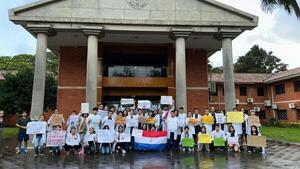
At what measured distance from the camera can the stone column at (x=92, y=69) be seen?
18281mm

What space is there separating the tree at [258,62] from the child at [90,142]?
63.4 meters

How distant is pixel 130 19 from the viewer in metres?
19.3

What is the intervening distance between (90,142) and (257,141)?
7.75 m

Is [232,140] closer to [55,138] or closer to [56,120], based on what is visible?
[55,138]

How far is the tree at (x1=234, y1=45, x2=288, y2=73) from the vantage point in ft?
237

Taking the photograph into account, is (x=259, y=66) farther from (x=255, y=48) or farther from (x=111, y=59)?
(x=111, y=59)

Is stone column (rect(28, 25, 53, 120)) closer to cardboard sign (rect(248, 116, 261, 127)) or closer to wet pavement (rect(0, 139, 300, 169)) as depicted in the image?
wet pavement (rect(0, 139, 300, 169))

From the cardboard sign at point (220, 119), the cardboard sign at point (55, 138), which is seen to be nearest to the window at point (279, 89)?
the cardboard sign at point (220, 119)

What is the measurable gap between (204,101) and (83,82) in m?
10.6

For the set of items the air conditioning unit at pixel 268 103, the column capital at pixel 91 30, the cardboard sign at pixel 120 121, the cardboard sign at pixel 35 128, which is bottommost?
the cardboard sign at pixel 35 128

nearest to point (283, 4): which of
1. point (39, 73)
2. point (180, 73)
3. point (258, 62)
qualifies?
point (180, 73)

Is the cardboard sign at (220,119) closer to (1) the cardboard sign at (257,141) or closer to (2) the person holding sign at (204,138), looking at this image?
(2) the person holding sign at (204,138)

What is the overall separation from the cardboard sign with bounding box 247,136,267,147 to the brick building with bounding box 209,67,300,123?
2578 centimetres

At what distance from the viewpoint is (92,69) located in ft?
60.8
